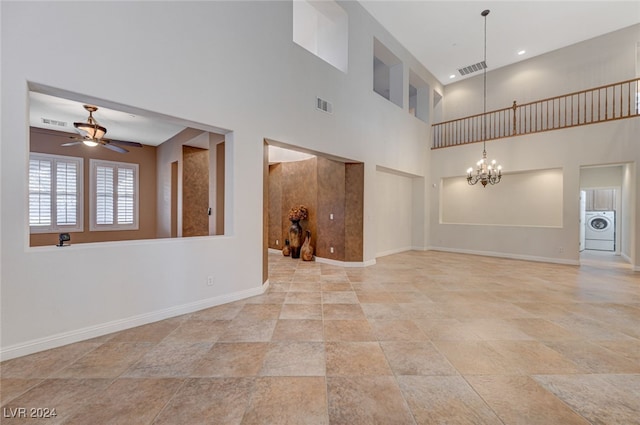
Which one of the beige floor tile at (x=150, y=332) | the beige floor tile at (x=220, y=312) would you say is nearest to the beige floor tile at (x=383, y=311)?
the beige floor tile at (x=220, y=312)

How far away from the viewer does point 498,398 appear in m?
1.84

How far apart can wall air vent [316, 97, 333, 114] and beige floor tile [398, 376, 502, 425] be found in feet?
15.0

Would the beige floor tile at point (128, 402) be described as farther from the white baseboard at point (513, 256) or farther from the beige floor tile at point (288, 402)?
the white baseboard at point (513, 256)

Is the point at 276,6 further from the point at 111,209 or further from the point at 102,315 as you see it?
the point at 111,209

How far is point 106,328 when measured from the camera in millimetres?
2773

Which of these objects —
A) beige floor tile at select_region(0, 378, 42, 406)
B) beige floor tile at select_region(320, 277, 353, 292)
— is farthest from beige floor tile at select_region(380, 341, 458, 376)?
beige floor tile at select_region(0, 378, 42, 406)

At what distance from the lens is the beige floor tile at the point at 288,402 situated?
5.40 ft

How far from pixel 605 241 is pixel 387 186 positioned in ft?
25.7

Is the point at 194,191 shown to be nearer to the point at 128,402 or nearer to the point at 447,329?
the point at 128,402

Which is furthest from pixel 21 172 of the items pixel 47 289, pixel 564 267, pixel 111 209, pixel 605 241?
pixel 605 241

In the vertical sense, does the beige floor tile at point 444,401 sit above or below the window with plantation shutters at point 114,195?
below

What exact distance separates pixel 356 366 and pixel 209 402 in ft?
3.86

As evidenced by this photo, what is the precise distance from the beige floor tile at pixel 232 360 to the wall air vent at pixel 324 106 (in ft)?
13.9

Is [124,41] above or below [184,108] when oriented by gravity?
above
